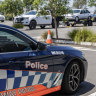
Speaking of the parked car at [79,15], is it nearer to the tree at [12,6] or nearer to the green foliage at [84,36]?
the tree at [12,6]

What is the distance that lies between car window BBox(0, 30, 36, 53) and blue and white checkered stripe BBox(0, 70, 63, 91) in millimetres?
431

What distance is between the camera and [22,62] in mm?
4441

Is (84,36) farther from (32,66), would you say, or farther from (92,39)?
(32,66)

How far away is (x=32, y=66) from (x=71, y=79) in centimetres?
127

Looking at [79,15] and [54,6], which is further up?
[54,6]

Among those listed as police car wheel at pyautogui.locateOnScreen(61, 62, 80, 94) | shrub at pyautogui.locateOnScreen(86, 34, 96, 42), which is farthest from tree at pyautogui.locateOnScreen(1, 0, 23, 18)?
police car wheel at pyautogui.locateOnScreen(61, 62, 80, 94)

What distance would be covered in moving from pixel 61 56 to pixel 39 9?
12509 millimetres

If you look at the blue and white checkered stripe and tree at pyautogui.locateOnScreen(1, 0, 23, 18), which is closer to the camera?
the blue and white checkered stripe

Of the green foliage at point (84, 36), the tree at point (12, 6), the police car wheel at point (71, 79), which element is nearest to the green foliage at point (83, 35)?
the green foliage at point (84, 36)

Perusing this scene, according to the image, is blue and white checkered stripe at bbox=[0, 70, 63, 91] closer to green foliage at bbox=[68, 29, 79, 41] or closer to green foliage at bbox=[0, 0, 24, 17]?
green foliage at bbox=[68, 29, 79, 41]

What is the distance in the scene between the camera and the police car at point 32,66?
13.9 ft

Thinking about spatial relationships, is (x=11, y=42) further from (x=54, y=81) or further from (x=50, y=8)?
(x=50, y=8)

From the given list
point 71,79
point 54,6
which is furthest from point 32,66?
point 54,6

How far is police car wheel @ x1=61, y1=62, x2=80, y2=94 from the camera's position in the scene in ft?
17.8
